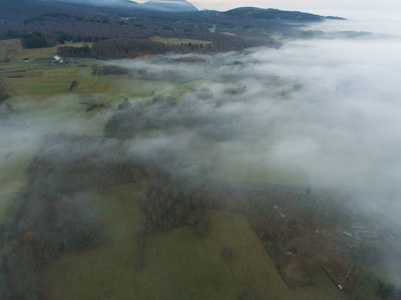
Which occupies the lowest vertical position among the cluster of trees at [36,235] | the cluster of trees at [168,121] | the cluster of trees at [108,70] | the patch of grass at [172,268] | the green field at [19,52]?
the patch of grass at [172,268]

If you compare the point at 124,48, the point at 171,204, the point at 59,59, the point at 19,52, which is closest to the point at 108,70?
the point at 59,59

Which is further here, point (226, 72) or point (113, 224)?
point (226, 72)

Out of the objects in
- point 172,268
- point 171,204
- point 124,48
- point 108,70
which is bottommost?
point 172,268

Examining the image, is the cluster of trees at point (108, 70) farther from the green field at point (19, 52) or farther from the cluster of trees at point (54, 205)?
the cluster of trees at point (54, 205)

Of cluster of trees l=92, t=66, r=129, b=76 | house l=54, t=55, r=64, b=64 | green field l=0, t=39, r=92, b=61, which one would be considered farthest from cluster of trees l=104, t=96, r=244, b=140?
green field l=0, t=39, r=92, b=61

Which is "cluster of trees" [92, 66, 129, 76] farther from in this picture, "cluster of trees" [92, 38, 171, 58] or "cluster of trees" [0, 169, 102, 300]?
"cluster of trees" [0, 169, 102, 300]

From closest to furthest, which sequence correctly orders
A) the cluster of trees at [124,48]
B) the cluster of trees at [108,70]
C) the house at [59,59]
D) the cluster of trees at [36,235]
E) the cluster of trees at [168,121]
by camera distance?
the cluster of trees at [36,235] < the cluster of trees at [168,121] < the cluster of trees at [108,70] < the house at [59,59] < the cluster of trees at [124,48]

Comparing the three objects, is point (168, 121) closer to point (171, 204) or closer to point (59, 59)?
point (171, 204)

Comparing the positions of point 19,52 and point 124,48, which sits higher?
point 124,48

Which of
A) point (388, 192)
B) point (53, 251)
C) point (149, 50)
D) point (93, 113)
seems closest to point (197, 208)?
point (53, 251)

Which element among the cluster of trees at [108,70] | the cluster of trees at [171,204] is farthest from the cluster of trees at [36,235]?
the cluster of trees at [108,70]

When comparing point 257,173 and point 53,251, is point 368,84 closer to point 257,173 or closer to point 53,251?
point 257,173
